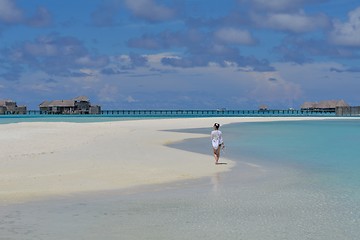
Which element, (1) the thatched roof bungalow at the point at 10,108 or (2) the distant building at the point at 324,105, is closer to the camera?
(2) the distant building at the point at 324,105

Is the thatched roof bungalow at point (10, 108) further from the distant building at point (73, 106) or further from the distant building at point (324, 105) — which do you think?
the distant building at point (324, 105)

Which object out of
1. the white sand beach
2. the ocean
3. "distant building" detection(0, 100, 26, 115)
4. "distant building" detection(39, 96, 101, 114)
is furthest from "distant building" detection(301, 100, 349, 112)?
the ocean

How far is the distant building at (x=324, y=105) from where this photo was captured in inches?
4579

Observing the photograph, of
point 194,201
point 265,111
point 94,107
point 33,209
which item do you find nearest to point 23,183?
point 33,209

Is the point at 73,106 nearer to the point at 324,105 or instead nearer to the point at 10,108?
the point at 10,108

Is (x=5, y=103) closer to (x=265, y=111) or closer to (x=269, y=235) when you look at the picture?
(x=265, y=111)

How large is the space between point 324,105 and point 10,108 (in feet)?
275

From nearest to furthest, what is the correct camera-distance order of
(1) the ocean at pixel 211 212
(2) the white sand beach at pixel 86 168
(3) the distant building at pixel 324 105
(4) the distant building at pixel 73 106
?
(1) the ocean at pixel 211 212, (2) the white sand beach at pixel 86 168, (3) the distant building at pixel 324 105, (4) the distant building at pixel 73 106

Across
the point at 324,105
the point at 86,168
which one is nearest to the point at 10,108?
the point at 324,105

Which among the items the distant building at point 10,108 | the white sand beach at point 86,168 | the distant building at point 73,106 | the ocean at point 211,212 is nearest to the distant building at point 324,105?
the distant building at point 73,106

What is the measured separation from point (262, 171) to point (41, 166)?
6.73m

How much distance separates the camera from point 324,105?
12281 centimetres

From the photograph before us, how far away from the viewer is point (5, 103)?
13562cm

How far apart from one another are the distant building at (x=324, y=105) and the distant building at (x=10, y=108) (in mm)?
77875
